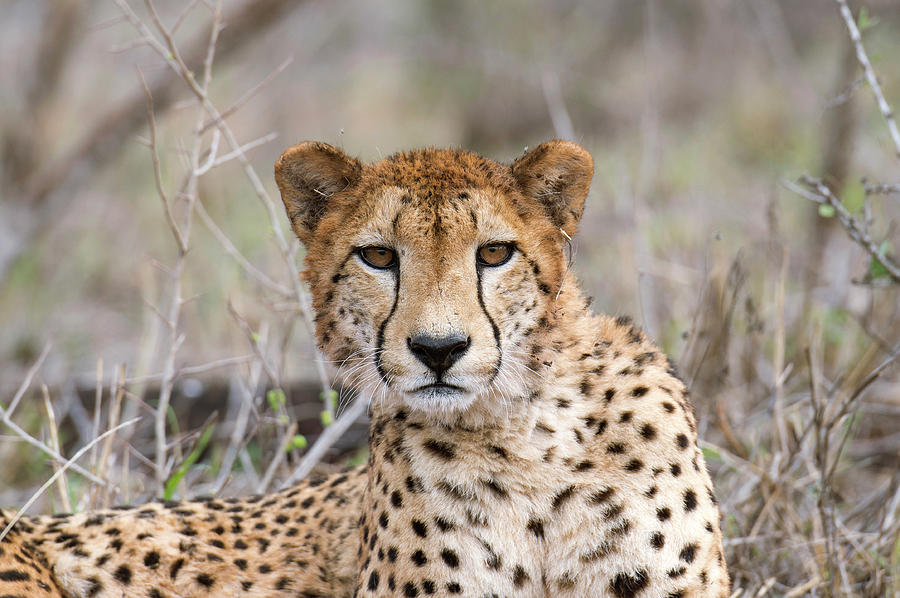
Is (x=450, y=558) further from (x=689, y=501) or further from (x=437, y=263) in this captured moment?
(x=437, y=263)

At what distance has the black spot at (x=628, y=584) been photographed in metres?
2.64

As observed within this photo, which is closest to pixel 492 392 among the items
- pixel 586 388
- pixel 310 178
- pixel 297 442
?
pixel 586 388

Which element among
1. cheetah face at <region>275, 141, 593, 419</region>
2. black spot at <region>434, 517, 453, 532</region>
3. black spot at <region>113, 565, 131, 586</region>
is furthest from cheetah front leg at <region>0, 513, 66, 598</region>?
black spot at <region>434, 517, 453, 532</region>

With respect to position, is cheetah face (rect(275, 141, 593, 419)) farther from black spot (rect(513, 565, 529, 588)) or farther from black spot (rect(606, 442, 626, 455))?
black spot (rect(513, 565, 529, 588))

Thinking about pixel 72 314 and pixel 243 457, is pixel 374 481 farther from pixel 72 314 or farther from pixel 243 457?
pixel 72 314

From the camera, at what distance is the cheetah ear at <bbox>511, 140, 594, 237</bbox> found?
2.78 metres

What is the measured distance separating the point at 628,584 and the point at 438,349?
80cm

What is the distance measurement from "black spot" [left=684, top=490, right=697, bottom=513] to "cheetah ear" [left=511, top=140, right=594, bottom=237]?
776 millimetres

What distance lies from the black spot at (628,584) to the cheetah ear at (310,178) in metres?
1.27

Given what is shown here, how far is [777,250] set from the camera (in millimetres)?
4781

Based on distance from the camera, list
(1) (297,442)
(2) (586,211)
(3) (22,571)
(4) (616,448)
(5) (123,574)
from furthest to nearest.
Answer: (2) (586,211)
(1) (297,442)
(5) (123,574)
(3) (22,571)
(4) (616,448)

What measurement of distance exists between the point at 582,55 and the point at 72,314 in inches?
254

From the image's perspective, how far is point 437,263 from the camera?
2.62 m

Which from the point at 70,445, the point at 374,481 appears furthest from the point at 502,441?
the point at 70,445
